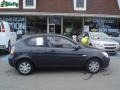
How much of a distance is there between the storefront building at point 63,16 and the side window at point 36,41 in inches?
698

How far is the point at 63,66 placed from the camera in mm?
11203

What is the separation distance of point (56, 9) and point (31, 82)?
66.9ft

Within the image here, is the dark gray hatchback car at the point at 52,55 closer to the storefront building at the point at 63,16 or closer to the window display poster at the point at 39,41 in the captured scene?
the window display poster at the point at 39,41

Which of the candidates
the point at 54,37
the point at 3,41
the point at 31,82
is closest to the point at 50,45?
the point at 54,37

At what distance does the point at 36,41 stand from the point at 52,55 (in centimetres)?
85

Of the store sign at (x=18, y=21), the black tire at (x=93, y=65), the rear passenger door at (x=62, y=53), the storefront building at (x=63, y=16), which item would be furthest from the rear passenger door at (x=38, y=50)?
the store sign at (x=18, y=21)

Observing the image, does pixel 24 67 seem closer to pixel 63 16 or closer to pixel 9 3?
pixel 63 16

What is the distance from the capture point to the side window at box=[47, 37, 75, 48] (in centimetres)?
1122

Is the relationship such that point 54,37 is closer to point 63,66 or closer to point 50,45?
point 50,45

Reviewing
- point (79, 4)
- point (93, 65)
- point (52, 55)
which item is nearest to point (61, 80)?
point (52, 55)

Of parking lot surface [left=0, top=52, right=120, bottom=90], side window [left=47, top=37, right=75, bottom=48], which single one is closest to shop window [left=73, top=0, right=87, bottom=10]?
Answer: parking lot surface [left=0, top=52, right=120, bottom=90]

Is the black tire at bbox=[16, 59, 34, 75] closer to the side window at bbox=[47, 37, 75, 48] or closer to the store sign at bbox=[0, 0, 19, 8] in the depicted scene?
the side window at bbox=[47, 37, 75, 48]

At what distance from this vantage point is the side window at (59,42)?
11.2m

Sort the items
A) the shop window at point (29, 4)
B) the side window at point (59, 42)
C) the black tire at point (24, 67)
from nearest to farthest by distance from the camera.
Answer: the black tire at point (24, 67) → the side window at point (59, 42) → the shop window at point (29, 4)
